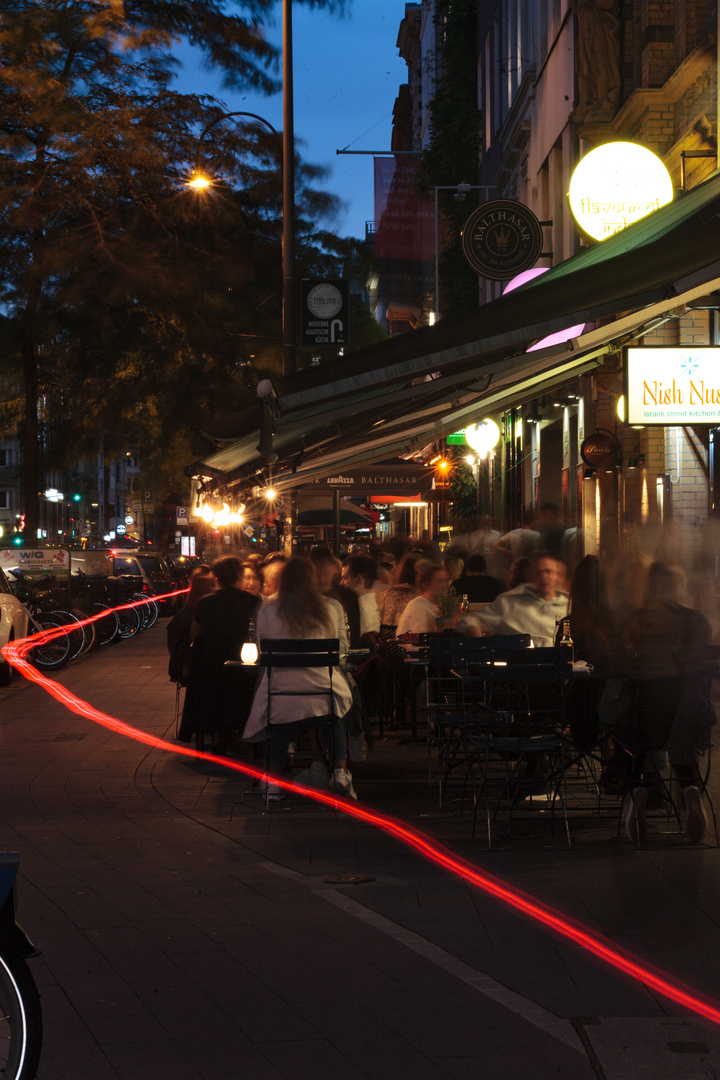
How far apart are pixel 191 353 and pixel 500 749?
2453 centimetres

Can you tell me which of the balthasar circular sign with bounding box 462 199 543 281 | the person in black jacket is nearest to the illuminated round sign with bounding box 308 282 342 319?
the balthasar circular sign with bounding box 462 199 543 281

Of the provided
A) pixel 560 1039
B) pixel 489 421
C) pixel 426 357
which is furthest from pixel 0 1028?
pixel 489 421

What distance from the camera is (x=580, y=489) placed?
20.6 m

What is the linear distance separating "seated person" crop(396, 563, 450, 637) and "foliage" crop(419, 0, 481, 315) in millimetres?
23688

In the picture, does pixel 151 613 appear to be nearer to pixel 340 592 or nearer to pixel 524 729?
pixel 340 592

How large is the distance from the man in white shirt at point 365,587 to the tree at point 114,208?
17.8 m

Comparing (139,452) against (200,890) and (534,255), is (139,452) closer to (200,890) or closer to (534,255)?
(534,255)

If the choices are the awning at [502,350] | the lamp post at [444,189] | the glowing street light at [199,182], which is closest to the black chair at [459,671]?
the awning at [502,350]

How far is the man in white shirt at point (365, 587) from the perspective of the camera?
1255cm

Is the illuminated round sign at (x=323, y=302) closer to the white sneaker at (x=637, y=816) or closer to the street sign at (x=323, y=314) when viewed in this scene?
the street sign at (x=323, y=314)

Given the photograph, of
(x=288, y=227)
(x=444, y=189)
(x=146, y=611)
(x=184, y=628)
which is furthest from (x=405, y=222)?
(x=184, y=628)

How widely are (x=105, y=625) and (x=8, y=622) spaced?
6.66 meters

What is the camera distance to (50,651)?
19.2m

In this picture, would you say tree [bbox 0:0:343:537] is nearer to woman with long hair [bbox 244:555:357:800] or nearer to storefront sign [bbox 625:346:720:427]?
storefront sign [bbox 625:346:720:427]
